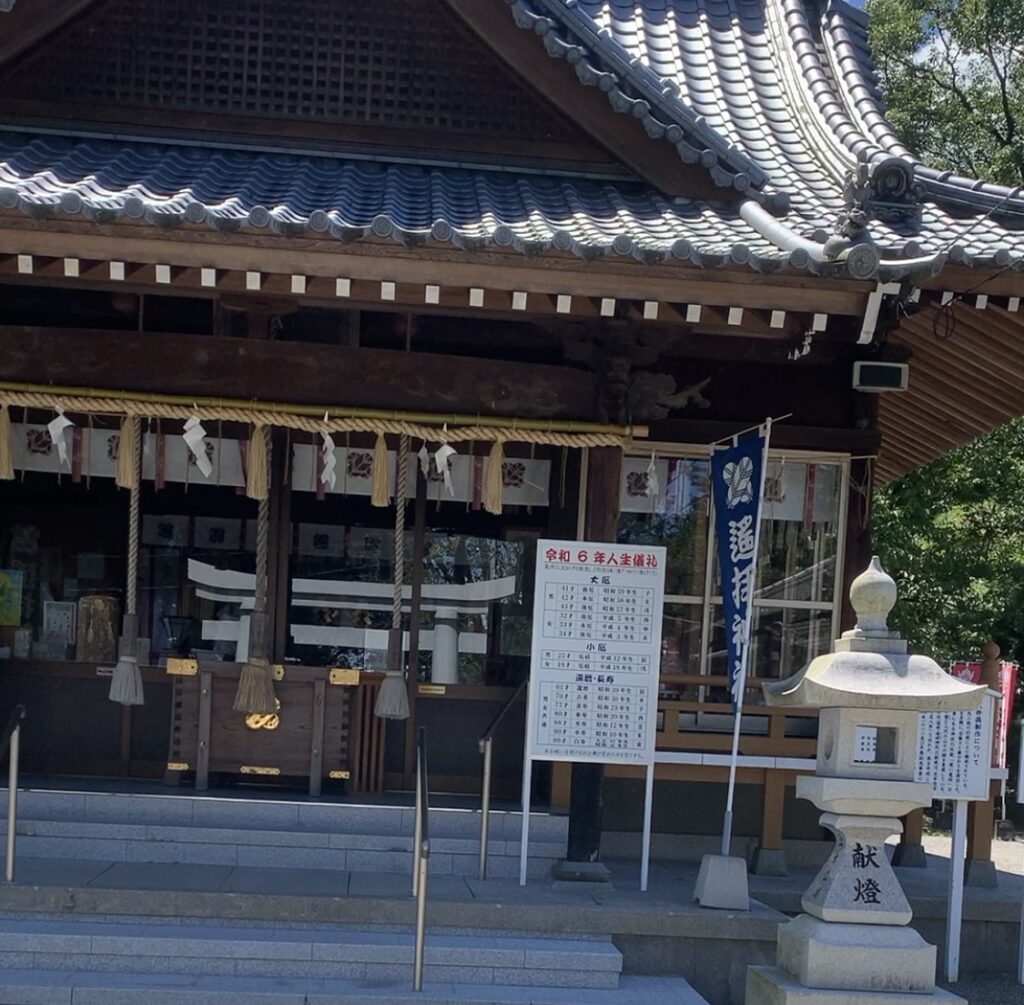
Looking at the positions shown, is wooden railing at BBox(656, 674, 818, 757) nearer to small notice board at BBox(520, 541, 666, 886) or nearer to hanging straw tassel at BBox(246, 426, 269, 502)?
small notice board at BBox(520, 541, 666, 886)

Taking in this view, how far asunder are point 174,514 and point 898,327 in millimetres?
5345

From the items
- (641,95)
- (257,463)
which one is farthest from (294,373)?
(641,95)

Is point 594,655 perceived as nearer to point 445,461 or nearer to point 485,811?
point 485,811

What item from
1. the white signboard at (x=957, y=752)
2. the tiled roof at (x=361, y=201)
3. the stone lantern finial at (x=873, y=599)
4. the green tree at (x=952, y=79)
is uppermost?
the green tree at (x=952, y=79)

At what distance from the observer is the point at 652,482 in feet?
29.6

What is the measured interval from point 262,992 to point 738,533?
3730 mm

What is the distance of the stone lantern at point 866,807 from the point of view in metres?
6.28

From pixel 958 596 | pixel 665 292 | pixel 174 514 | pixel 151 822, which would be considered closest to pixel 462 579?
pixel 174 514

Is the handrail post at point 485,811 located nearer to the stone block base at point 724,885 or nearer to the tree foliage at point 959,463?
the stone block base at point 724,885

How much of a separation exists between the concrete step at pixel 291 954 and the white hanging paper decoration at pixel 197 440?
2848mm

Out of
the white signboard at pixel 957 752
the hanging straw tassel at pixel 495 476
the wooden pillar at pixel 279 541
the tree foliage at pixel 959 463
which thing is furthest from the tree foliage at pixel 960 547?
the hanging straw tassel at pixel 495 476

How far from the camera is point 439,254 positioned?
6824mm

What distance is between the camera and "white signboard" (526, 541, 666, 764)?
7.68m

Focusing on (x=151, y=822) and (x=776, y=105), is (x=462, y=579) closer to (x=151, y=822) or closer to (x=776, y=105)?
(x=151, y=822)
